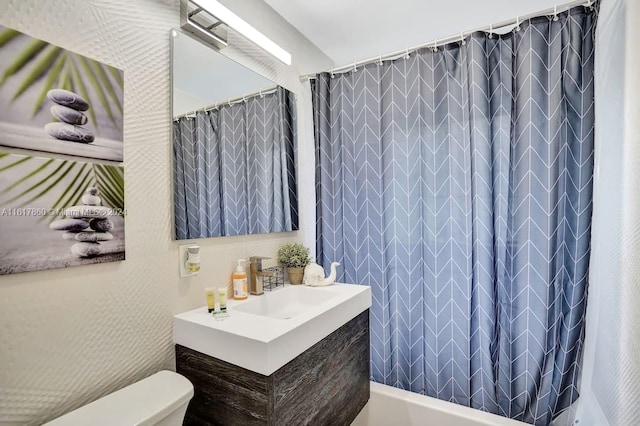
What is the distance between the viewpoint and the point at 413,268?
5.87ft

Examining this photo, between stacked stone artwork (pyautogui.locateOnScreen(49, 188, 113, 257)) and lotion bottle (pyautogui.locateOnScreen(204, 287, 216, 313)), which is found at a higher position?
stacked stone artwork (pyautogui.locateOnScreen(49, 188, 113, 257))

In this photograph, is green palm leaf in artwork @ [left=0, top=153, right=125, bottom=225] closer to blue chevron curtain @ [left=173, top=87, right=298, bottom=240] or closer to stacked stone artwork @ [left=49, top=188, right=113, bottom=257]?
stacked stone artwork @ [left=49, top=188, right=113, bottom=257]

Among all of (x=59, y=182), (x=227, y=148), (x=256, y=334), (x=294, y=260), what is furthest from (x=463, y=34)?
(x=59, y=182)

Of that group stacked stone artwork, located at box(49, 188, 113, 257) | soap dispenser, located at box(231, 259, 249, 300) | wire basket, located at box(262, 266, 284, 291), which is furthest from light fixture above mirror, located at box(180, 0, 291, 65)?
wire basket, located at box(262, 266, 284, 291)

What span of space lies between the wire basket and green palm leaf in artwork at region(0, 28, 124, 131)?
0.96 metres

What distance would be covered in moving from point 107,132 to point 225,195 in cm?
55

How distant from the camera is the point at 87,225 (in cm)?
99

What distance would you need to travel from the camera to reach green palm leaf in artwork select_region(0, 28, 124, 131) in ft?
2.80

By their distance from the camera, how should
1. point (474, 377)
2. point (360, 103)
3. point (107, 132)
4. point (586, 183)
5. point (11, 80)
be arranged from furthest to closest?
point (360, 103) < point (474, 377) < point (586, 183) < point (107, 132) < point (11, 80)

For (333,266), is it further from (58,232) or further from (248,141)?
(58,232)

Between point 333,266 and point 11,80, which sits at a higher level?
point 11,80

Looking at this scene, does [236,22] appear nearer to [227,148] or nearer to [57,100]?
[227,148]

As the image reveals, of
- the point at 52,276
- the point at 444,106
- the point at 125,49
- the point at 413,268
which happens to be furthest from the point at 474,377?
the point at 125,49

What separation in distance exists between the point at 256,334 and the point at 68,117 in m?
0.88
